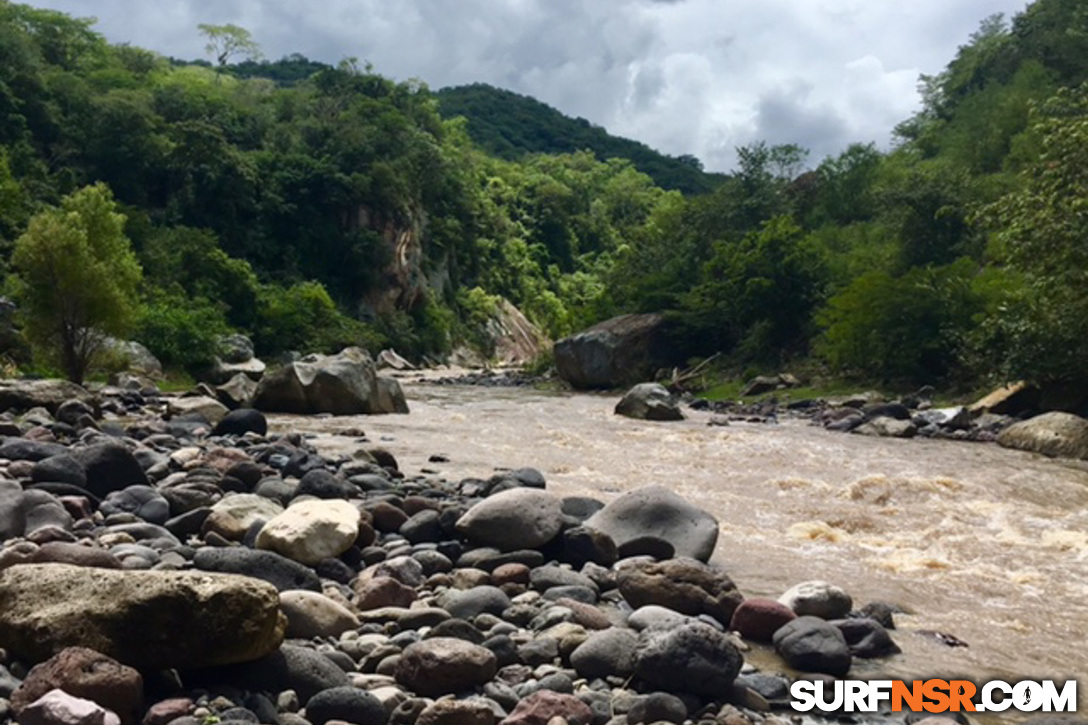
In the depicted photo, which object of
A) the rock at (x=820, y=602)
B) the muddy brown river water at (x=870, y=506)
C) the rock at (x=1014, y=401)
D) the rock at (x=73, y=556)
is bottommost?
the muddy brown river water at (x=870, y=506)

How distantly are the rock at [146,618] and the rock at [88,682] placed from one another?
0.22 m

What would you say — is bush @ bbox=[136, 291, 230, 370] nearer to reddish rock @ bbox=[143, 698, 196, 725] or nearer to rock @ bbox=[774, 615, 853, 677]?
reddish rock @ bbox=[143, 698, 196, 725]

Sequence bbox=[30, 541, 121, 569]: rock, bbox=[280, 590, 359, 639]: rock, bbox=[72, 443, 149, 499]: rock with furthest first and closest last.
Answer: bbox=[72, 443, 149, 499]: rock, bbox=[30, 541, 121, 569]: rock, bbox=[280, 590, 359, 639]: rock

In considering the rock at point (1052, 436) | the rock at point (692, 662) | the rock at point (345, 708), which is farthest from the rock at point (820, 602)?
the rock at point (1052, 436)

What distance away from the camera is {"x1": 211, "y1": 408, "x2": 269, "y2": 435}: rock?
16.5 metres

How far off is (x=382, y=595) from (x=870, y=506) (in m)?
8.74

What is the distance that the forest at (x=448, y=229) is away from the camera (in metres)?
23.5

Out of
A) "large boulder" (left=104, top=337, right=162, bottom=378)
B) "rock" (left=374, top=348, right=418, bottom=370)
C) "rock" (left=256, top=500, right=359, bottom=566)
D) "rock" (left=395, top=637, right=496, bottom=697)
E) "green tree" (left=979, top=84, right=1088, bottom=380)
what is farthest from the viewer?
"rock" (left=374, top=348, right=418, bottom=370)

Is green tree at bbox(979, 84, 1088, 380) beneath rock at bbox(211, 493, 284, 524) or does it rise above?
above

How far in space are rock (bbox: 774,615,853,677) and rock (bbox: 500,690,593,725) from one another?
1875 mm

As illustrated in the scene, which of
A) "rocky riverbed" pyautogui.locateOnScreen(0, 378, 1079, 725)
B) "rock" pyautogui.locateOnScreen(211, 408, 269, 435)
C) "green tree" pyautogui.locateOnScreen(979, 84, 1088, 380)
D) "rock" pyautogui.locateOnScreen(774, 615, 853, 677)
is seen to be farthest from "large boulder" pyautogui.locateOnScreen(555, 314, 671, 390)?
"rock" pyautogui.locateOnScreen(774, 615, 853, 677)

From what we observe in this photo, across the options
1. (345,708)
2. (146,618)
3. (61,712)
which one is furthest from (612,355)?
(61,712)

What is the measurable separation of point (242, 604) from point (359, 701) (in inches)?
33.8

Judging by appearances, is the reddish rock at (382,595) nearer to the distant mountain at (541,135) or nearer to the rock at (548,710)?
the rock at (548,710)
